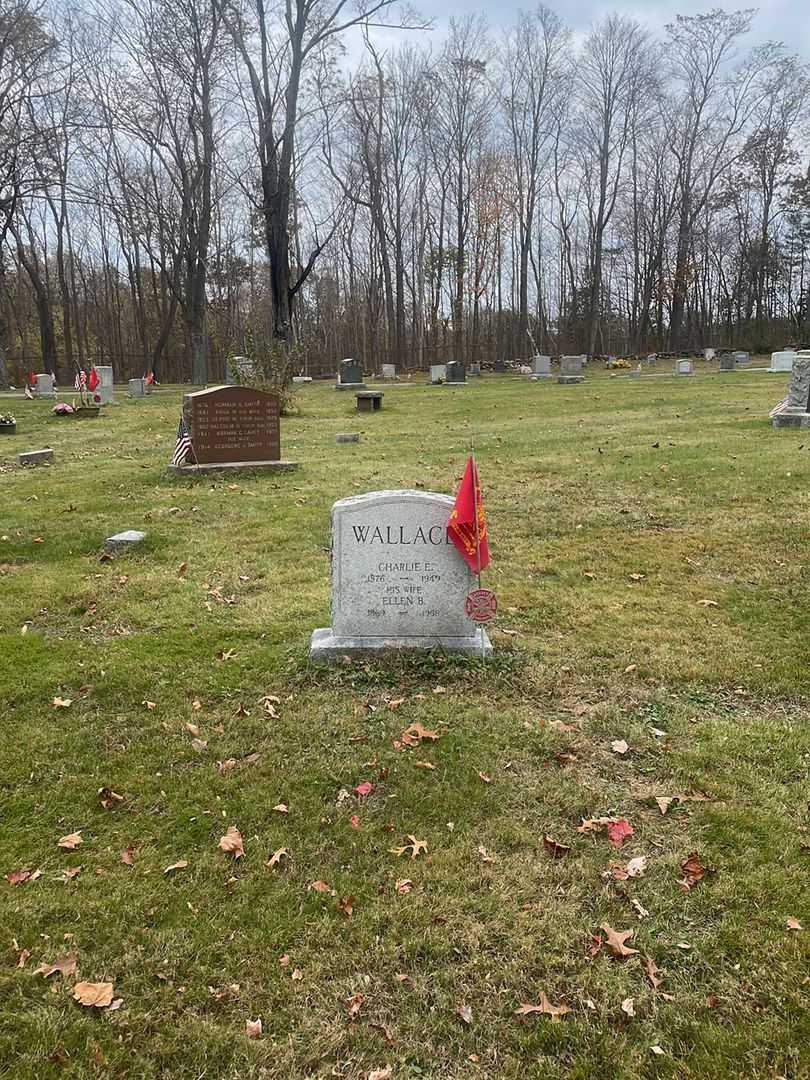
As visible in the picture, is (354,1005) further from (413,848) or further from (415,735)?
(415,735)

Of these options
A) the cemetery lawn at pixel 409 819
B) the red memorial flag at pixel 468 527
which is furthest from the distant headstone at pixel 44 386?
the red memorial flag at pixel 468 527

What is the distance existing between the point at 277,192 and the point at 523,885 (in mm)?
23321

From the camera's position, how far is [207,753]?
3811 millimetres

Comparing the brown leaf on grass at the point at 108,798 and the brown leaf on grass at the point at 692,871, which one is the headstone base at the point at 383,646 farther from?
the brown leaf on grass at the point at 692,871

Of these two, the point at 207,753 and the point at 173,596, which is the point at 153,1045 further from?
the point at 173,596

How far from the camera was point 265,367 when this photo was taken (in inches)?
810

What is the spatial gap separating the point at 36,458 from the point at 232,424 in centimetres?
375

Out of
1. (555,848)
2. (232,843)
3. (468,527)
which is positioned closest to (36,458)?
(468,527)

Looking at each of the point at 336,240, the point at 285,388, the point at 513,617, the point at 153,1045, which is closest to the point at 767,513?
the point at 513,617

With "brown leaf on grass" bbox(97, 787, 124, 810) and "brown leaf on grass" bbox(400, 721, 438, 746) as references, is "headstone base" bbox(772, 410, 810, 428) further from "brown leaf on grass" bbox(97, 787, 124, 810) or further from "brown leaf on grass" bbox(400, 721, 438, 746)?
"brown leaf on grass" bbox(97, 787, 124, 810)

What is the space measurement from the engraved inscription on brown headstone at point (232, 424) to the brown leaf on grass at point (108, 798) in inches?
317

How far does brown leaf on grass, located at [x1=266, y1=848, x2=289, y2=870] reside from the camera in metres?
3.01

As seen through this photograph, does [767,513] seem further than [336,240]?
No

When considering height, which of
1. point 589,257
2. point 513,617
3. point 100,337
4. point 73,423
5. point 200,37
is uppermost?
point 200,37
